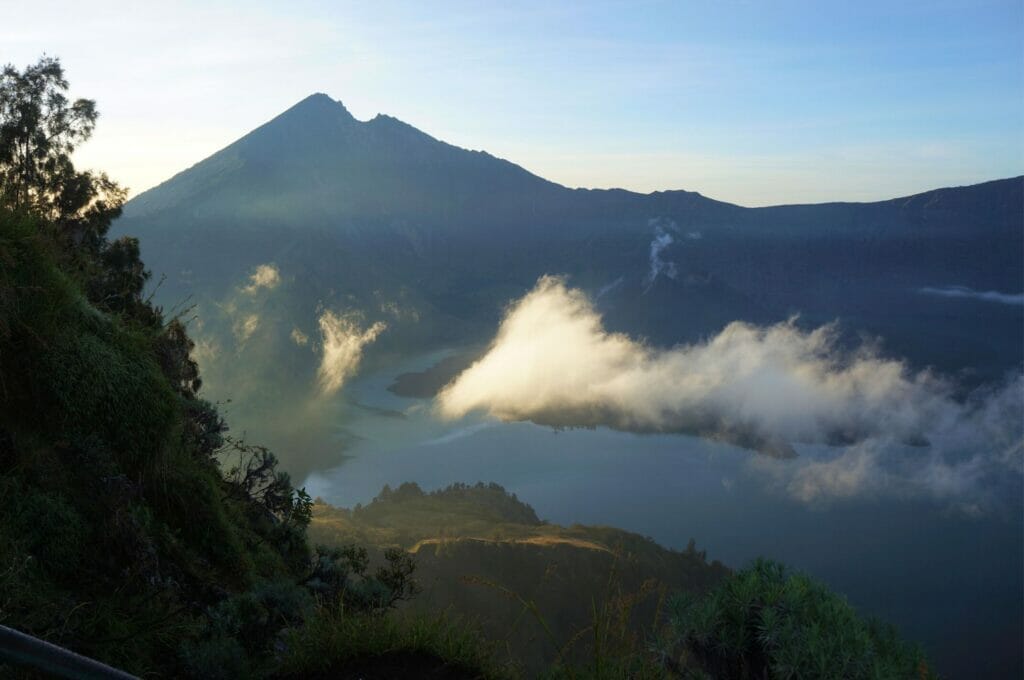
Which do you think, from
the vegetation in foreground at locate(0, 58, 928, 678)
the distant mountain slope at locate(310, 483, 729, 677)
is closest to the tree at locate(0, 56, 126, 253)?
the vegetation in foreground at locate(0, 58, 928, 678)

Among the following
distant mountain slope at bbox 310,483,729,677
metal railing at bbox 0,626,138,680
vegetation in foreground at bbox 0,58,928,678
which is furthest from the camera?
distant mountain slope at bbox 310,483,729,677

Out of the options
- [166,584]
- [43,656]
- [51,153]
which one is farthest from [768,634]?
[51,153]

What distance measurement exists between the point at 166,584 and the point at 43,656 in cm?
478

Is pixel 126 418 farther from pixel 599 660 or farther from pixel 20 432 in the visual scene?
pixel 599 660

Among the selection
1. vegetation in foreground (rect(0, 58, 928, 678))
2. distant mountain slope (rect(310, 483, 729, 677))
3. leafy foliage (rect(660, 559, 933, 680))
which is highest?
vegetation in foreground (rect(0, 58, 928, 678))

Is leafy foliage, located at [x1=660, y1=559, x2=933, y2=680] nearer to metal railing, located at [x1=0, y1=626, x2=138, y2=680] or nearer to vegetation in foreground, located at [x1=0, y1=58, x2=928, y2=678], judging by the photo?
vegetation in foreground, located at [x1=0, y1=58, x2=928, y2=678]

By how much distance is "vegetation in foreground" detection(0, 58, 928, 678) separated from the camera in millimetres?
5203

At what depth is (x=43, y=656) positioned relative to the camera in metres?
2.37

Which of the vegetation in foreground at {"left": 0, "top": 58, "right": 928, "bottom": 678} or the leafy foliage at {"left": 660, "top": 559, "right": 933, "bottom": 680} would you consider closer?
the vegetation in foreground at {"left": 0, "top": 58, "right": 928, "bottom": 678}

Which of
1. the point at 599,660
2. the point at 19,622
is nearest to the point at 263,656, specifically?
the point at 19,622

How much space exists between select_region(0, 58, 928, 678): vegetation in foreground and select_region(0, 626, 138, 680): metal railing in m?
2.36

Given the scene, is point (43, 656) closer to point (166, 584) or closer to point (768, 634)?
point (166, 584)

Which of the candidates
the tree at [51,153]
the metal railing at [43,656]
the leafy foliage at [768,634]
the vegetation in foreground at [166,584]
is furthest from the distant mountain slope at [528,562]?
the metal railing at [43,656]

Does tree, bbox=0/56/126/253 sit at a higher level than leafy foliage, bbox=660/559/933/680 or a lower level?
higher
